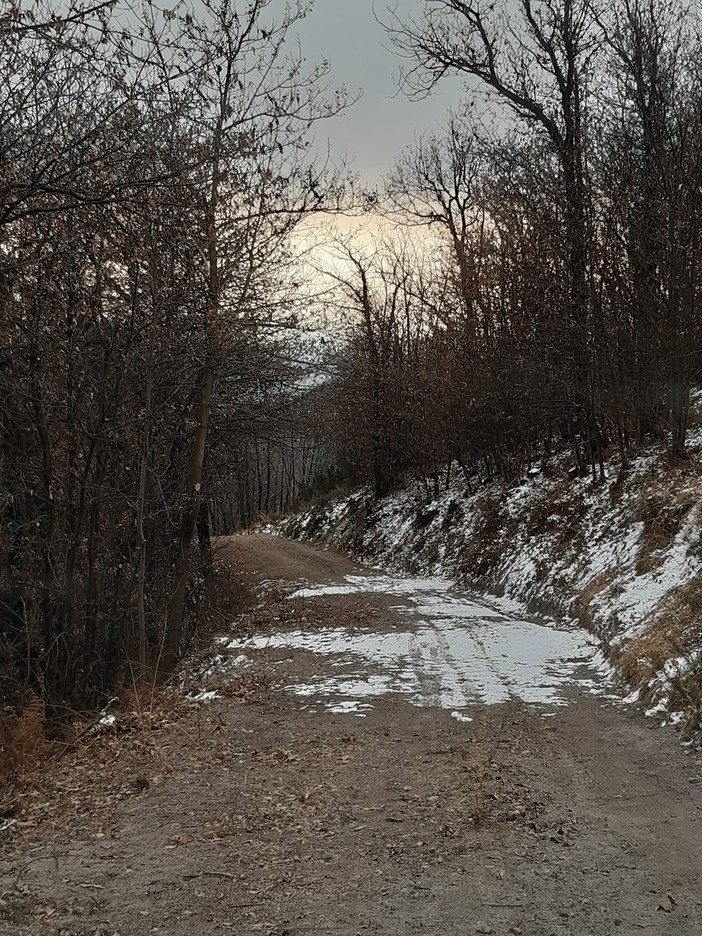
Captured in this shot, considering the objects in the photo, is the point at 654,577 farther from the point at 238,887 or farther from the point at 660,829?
the point at 238,887

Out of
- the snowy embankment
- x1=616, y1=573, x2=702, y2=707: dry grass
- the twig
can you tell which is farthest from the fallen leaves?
x1=616, y1=573, x2=702, y2=707: dry grass

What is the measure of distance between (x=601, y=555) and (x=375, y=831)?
8374 millimetres

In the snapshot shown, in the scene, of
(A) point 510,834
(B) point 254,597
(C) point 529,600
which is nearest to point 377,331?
(B) point 254,597

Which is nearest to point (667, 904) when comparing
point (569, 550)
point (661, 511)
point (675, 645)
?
point (675, 645)

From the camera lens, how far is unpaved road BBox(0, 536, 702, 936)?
3707mm

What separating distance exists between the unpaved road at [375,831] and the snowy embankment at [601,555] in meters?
0.83

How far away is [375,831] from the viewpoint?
4.61m

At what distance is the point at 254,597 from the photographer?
1669 cm

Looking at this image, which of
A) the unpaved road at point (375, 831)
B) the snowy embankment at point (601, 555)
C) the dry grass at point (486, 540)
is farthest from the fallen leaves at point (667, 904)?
the dry grass at point (486, 540)

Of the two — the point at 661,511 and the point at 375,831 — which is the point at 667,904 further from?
the point at 661,511

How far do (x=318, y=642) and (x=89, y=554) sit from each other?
134 inches

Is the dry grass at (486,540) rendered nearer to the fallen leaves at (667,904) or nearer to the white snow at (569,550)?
the white snow at (569,550)

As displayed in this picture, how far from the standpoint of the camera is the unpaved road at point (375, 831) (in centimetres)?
371

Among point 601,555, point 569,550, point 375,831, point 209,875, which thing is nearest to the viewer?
point 209,875
